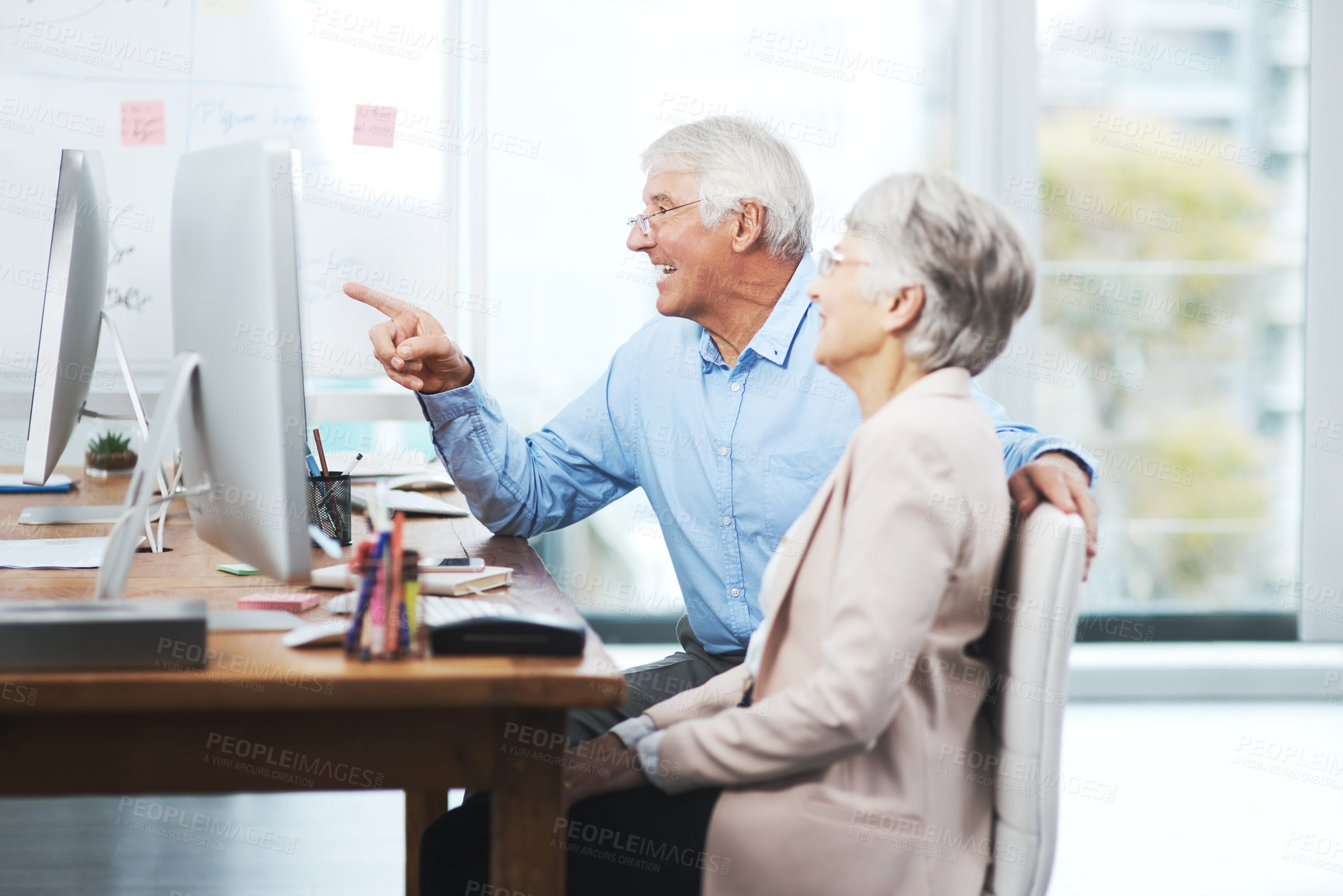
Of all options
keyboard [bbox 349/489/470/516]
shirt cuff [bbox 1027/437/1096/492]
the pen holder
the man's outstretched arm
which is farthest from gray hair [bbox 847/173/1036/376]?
keyboard [bbox 349/489/470/516]

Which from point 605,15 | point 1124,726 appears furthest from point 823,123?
point 1124,726

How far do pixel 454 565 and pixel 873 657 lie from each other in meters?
0.55

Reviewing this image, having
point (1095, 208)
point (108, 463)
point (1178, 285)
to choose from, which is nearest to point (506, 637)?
point (108, 463)

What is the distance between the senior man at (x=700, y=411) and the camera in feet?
5.34

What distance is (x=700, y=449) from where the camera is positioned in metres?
1.72

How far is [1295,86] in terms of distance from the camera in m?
3.26

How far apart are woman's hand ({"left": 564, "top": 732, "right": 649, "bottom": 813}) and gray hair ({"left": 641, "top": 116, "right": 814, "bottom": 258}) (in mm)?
902

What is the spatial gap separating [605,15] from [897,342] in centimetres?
237

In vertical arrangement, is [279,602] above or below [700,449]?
below

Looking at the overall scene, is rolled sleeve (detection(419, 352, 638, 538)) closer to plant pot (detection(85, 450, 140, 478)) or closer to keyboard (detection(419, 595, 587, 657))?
keyboard (detection(419, 595, 587, 657))

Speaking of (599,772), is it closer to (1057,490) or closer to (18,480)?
(1057,490)

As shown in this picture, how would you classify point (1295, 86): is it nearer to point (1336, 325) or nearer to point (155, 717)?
point (1336, 325)

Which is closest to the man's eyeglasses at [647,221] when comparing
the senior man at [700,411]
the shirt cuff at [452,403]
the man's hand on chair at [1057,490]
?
the senior man at [700,411]

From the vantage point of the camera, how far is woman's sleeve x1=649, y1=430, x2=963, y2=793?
100cm
